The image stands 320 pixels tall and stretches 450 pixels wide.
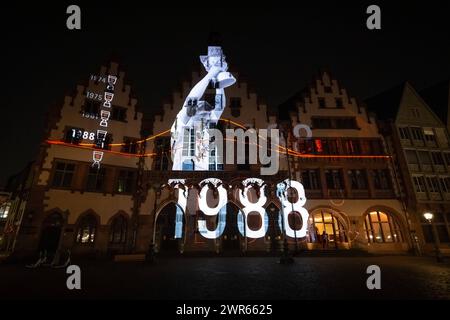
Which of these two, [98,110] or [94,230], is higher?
[98,110]

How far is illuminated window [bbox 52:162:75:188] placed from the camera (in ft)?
66.1

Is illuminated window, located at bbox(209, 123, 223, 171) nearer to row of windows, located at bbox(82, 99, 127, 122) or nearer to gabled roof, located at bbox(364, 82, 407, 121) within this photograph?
row of windows, located at bbox(82, 99, 127, 122)

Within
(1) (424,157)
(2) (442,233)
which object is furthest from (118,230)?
(1) (424,157)

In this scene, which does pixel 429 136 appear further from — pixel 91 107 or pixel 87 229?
pixel 87 229

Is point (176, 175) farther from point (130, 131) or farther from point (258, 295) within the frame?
point (258, 295)

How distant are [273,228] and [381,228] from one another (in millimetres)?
11100

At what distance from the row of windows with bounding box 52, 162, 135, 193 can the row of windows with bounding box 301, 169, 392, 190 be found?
690 inches

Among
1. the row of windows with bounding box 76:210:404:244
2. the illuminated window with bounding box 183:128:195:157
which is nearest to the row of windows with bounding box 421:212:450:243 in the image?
the row of windows with bounding box 76:210:404:244

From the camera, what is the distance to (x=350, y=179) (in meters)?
24.8

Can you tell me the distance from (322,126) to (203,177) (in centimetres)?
1503

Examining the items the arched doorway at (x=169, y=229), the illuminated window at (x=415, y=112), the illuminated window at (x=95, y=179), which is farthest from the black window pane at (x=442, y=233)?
the illuminated window at (x=95, y=179)

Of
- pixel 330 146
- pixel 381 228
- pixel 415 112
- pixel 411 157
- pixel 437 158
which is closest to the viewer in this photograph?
pixel 381 228

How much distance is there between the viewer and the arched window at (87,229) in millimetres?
20062

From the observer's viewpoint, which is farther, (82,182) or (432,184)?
(432,184)
